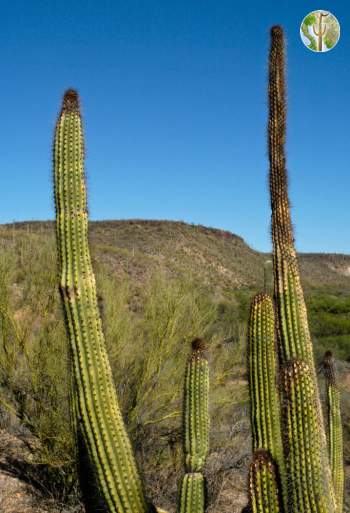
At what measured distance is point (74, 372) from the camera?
5445 millimetres

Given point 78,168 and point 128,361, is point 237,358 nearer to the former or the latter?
point 128,361

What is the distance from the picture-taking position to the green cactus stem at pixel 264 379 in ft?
17.3

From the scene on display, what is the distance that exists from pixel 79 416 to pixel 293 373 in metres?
1.88

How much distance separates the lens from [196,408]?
6.10 m

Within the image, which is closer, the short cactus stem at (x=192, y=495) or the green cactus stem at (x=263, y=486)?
the green cactus stem at (x=263, y=486)

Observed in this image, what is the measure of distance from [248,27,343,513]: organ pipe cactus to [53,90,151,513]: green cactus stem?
108cm

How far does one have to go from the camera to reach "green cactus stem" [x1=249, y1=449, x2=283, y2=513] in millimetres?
4602

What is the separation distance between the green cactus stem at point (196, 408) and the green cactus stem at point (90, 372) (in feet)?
2.07

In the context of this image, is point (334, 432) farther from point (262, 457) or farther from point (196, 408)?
point (262, 457)

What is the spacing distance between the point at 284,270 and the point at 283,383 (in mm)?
991

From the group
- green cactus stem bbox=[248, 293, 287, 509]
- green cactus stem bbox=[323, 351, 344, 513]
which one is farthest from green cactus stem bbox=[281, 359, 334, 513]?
green cactus stem bbox=[323, 351, 344, 513]

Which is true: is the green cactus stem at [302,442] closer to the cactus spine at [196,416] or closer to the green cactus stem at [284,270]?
the green cactus stem at [284,270]

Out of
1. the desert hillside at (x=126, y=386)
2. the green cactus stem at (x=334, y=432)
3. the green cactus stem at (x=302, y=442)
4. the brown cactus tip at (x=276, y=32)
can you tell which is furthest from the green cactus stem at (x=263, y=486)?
the desert hillside at (x=126, y=386)

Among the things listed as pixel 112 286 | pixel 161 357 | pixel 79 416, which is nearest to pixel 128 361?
pixel 161 357
